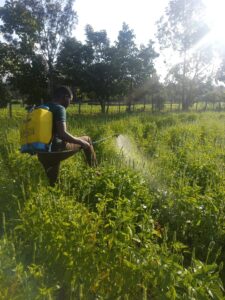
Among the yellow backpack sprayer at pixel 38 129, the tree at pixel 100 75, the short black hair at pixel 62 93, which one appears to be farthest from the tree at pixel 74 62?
the yellow backpack sprayer at pixel 38 129

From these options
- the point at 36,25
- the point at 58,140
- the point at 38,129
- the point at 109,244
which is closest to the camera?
the point at 109,244

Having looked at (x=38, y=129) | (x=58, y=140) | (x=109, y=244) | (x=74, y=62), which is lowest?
(x=109, y=244)

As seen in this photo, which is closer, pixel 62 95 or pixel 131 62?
pixel 62 95

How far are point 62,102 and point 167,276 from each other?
10.2 ft

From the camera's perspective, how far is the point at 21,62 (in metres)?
26.2

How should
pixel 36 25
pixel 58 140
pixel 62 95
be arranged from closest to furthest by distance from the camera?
pixel 62 95
pixel 58 140
pixel 36 25

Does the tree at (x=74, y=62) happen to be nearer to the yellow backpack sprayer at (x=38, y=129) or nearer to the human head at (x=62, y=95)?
the human head at (x=62, y=95)

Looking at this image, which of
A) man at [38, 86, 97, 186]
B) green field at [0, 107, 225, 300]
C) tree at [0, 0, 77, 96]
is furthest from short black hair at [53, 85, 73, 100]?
tree at [0, 0, 77, 96]

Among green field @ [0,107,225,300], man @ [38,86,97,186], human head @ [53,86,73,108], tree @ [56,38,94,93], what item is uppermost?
tree @ [56,38,94,93]

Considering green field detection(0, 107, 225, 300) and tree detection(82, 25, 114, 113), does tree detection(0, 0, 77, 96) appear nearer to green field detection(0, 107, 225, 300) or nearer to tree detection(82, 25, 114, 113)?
tree detection(82, 25, 114, 113)

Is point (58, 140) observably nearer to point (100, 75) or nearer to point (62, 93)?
point (62, 93)

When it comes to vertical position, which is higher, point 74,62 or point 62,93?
point 74,62

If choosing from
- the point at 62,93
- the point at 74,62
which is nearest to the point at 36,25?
the point at 74,62

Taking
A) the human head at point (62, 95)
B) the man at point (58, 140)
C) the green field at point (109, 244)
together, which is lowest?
the green field at point (109, 244)
